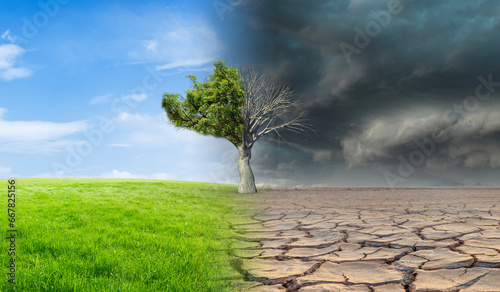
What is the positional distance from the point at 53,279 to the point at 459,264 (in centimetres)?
471

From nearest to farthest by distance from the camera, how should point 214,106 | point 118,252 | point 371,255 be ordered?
point 371,255, point 118,252, point 214,106

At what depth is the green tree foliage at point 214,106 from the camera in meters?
19.6

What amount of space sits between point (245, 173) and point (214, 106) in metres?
4.91

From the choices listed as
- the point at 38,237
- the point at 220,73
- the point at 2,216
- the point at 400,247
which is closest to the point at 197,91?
the point at 220,73

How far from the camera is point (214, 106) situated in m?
19.4

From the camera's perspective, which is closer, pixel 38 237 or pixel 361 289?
pixel 361 289

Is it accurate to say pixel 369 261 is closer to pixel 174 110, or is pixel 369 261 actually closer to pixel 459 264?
pixel 459 264

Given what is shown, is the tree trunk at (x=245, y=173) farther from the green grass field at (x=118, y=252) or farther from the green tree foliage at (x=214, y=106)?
the green grass field at (x=118, y=252)

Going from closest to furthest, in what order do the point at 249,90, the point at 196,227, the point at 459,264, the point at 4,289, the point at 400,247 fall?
the point at 4,289, the point at 459,264, the point at 400,247, the point at 196,227, the point at 249,90

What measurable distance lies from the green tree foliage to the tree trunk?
878 mm

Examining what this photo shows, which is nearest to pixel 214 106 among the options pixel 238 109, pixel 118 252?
pixel 238 109

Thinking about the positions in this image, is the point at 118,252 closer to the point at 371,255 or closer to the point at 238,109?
the point at 371,255

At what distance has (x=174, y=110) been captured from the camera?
71.5 feet

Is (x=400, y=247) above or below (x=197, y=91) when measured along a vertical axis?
below
